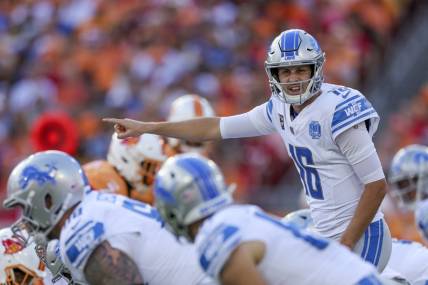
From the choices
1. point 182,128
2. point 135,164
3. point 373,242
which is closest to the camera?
point 373,242

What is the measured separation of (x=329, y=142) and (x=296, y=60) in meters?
0.47

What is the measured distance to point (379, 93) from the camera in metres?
13.1

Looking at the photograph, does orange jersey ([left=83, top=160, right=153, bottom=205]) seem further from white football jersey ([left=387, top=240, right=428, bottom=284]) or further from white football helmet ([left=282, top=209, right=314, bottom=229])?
white football jersey ([left=387, top=240, right=428, bottom=284])

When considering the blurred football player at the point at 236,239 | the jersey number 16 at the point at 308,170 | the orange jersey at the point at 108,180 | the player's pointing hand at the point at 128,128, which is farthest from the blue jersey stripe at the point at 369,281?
the orange jersey at the point at 108,180

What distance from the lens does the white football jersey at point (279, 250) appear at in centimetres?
423

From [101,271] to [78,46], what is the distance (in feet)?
30.6

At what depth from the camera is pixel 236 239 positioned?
4.24 m

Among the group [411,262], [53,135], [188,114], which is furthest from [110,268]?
[188,114]

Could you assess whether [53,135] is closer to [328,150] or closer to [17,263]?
[17,263]

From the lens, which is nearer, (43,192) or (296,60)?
(43,192)

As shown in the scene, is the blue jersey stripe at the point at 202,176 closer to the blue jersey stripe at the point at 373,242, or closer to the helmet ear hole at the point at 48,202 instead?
the helmet ear hole at the point at 48,202

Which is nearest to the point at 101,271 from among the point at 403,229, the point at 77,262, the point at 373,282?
the point at 77,262

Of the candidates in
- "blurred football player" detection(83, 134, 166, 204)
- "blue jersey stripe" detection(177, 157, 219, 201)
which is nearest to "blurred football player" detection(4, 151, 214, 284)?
"blue jersey stripe" detection(177, 157, 219, 201)

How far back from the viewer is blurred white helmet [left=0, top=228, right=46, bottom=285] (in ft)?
19.4
